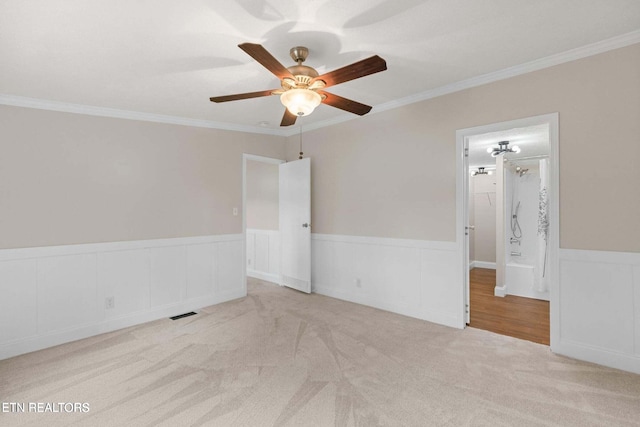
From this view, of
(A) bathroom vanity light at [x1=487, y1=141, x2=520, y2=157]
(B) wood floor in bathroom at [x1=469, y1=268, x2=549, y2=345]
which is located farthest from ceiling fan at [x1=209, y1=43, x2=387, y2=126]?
(A) bathroom vanity light at [x1=487, y1=141, x2=520, y2=157]

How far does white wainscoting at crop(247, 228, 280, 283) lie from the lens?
5645 millimetres

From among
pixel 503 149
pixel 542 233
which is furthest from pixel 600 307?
pixel 503 149

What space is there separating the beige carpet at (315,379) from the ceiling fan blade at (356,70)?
219 centimetres

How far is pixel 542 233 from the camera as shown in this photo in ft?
16.2

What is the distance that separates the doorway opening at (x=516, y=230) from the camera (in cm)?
329

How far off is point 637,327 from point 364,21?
311 cm

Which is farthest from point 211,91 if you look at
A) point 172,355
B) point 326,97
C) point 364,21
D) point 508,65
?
point 508,65

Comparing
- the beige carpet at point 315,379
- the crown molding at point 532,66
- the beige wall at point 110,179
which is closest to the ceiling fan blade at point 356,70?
the crown molding at point 532,66

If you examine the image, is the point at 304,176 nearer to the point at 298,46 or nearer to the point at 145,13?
the point at 298,46

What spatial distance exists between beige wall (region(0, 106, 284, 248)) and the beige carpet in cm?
123

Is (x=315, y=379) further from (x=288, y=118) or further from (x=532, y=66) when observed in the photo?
(x=532, y=66)

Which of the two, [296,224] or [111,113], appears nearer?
[111,113]

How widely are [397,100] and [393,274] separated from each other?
2.13 metres

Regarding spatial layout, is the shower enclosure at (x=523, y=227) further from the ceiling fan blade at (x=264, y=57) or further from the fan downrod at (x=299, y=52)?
the ceiling fan blade at (x=264, y=57)
